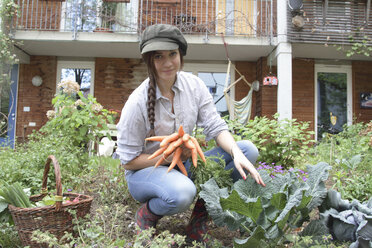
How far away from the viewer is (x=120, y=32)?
23.8 feet

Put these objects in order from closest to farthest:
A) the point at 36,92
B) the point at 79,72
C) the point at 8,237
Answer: the point at 8,237 → the point at 36,92 → the point at 79,72

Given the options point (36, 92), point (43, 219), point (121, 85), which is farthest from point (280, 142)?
point (36, 92)

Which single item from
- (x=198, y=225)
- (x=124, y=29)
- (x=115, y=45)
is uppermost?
(x=124, y=29)

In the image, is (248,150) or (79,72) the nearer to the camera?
(248,150)

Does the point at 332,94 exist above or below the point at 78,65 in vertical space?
below

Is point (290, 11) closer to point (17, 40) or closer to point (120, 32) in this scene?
point (120, 32)

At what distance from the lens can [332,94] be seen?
27.5 ft

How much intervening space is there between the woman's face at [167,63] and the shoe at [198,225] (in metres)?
0.77

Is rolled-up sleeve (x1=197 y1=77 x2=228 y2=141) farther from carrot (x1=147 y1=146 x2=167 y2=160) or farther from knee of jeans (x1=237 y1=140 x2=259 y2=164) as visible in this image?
carrot (x1=147 y1=146 x2=167 y2=160)

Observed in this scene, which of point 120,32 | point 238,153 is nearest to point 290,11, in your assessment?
point 120,32

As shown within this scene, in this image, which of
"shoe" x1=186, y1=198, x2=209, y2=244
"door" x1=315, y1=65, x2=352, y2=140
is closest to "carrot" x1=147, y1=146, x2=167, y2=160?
"shoe" x1=186, y1=198, x2=209, y2=244

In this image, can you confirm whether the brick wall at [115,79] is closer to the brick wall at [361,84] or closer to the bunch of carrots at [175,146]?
the brick wall at [361,84]

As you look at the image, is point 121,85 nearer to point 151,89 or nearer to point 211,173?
point 151,89

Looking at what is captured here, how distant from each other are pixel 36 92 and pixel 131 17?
3167 mm
